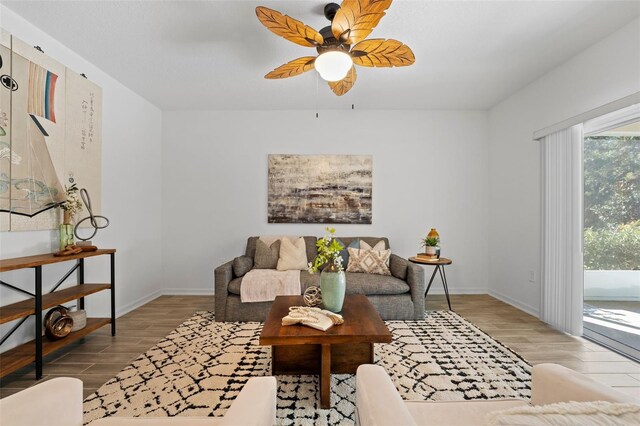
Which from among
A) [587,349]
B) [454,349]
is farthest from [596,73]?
[454,349]

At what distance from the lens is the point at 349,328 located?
2.04 metres

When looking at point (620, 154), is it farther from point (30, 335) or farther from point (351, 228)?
point (30, 335)

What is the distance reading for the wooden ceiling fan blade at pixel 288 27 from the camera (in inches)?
75.8

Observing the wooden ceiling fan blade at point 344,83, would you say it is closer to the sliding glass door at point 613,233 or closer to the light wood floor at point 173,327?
the sliding glass door at point 613,233

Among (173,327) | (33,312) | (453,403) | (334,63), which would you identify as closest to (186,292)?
(173,327)

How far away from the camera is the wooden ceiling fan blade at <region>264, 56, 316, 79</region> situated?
243 cm

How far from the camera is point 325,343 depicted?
1.91 meters

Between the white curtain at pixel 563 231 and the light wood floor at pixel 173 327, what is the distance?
25cm

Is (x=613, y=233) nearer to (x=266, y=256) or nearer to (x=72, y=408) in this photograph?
(x=266, y=256)

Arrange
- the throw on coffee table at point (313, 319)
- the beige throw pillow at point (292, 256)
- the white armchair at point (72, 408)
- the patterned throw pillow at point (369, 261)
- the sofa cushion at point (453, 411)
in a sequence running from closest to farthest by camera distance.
Result: 1. the white armchair at point (72, 408)
2. the sofa cushion at point (453, 411)
3. the throw on coffee table at point (313, 319)
4. the patterned throw pillow at point (369, 261)
5. the beige throw pillow at point (292, 256)

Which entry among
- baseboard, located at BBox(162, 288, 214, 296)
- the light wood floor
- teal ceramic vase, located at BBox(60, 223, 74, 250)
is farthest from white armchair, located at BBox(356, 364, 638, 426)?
baseboard, located at BBox(162, 288, 214, 296)

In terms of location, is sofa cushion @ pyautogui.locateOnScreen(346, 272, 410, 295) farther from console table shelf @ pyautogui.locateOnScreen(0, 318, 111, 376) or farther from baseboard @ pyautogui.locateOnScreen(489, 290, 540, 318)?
console table shelf @ pyautogui.locateOnScreen(0, 318, 111, 376)

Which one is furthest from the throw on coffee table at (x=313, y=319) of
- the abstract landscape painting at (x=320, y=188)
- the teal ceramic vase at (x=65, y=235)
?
the abstract landscape painting at (x=320, y=188)

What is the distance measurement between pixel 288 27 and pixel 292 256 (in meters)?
2.70
